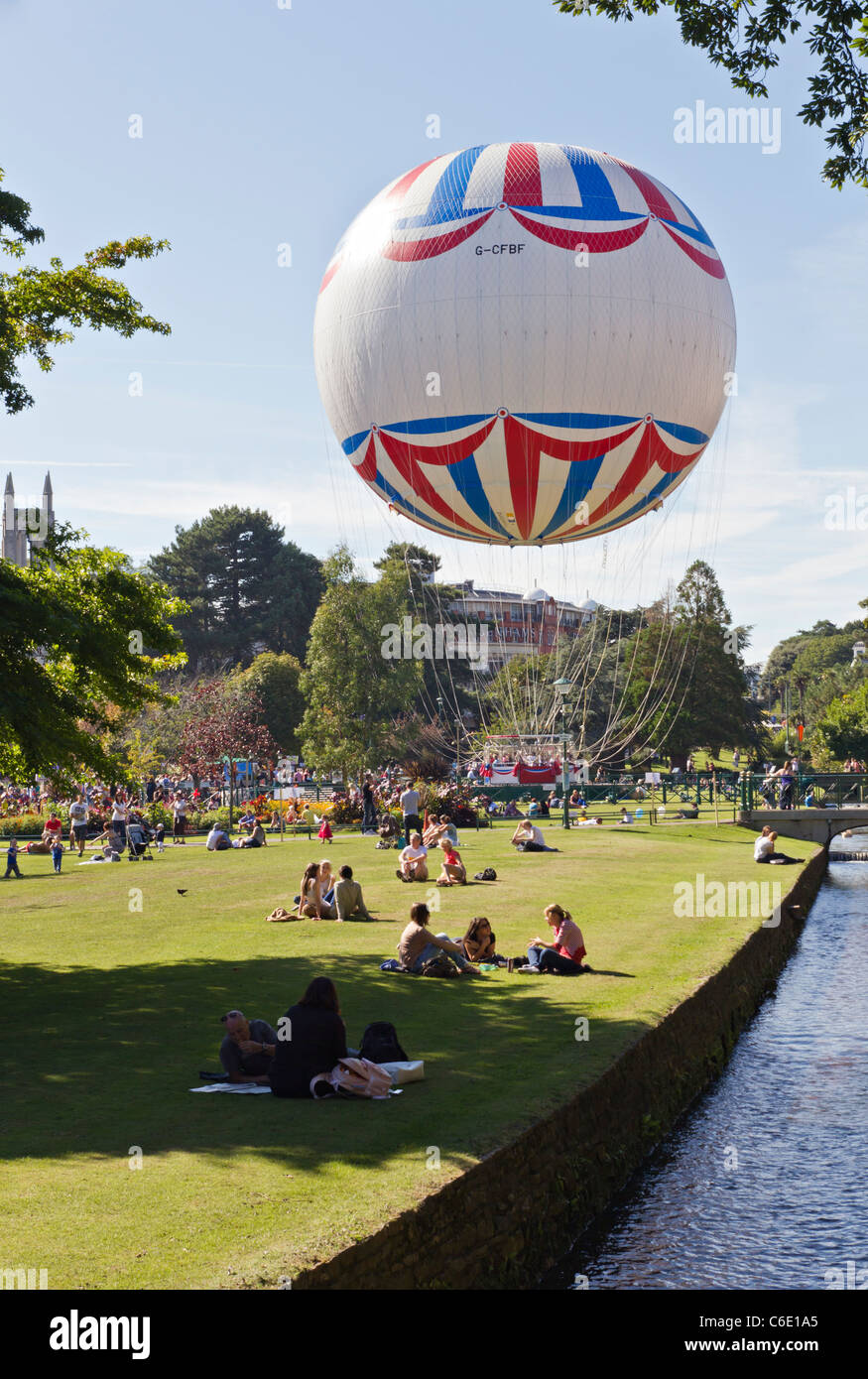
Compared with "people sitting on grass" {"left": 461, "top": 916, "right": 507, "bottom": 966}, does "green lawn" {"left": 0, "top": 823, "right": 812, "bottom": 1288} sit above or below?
below

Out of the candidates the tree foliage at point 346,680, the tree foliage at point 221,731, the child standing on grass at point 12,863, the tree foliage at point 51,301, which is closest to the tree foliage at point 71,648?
the tree foliage at point 51,301

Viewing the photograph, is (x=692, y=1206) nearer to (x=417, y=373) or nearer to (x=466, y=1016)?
(x=466, y=1016)

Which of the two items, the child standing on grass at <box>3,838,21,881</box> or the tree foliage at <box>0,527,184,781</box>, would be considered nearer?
the tree foliage at <box>0,527,184,781</box>

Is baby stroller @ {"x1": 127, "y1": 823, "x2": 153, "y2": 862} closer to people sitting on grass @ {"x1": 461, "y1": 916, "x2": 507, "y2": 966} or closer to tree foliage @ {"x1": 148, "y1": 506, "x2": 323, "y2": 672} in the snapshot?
people sitting on grass @ {"x1": 461, "y1": 916, "x2": 507, "y2": 966}

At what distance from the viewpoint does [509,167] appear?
29828 millimetres

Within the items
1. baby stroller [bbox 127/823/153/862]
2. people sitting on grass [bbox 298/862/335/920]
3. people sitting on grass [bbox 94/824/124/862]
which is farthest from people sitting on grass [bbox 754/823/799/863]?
people sitting on grass [bbox 94/824/124/862]

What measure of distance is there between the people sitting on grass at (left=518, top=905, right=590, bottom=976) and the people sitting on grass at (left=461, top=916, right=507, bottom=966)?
552mm

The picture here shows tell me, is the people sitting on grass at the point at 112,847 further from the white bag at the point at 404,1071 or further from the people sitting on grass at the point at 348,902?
the white bag at the point at 404,1071

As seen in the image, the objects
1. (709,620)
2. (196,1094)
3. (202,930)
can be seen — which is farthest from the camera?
(709,620)

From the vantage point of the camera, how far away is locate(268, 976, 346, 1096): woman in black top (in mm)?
10445
